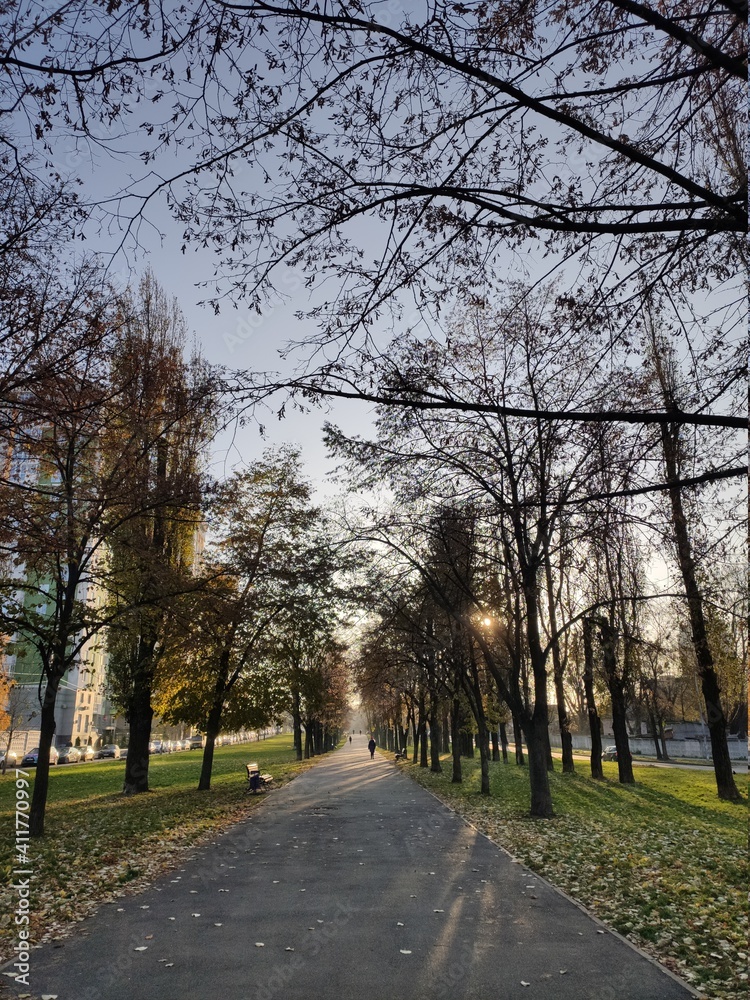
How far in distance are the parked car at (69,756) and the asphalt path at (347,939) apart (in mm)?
50620

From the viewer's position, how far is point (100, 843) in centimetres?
1164

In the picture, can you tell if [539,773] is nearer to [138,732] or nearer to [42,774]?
[42,774]

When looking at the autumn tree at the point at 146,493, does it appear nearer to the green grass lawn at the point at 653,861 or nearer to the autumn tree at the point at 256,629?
the autumn tree at the point at 256,629

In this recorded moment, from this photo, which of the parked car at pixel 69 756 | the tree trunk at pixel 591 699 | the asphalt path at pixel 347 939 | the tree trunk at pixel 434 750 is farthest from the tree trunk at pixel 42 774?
the parked car at pixel 69 756

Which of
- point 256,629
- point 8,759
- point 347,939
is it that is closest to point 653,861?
point 347,939

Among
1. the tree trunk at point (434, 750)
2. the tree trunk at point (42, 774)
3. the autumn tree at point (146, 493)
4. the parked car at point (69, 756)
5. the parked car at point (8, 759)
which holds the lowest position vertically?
the parked car at point (69, 756)

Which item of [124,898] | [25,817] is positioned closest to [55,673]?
[25,817]

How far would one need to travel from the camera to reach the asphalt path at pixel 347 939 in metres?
5.16

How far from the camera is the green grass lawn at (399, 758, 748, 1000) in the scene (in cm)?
614

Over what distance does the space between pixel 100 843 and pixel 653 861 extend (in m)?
9.05

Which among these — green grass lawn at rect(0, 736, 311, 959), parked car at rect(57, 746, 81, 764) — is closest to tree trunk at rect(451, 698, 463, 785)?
green grass lawn at rect(0, 736, 311, 959)

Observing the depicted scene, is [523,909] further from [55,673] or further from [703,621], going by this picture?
[55,673]

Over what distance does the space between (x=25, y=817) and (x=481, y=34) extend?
1548 cm

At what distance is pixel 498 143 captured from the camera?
544 cm
